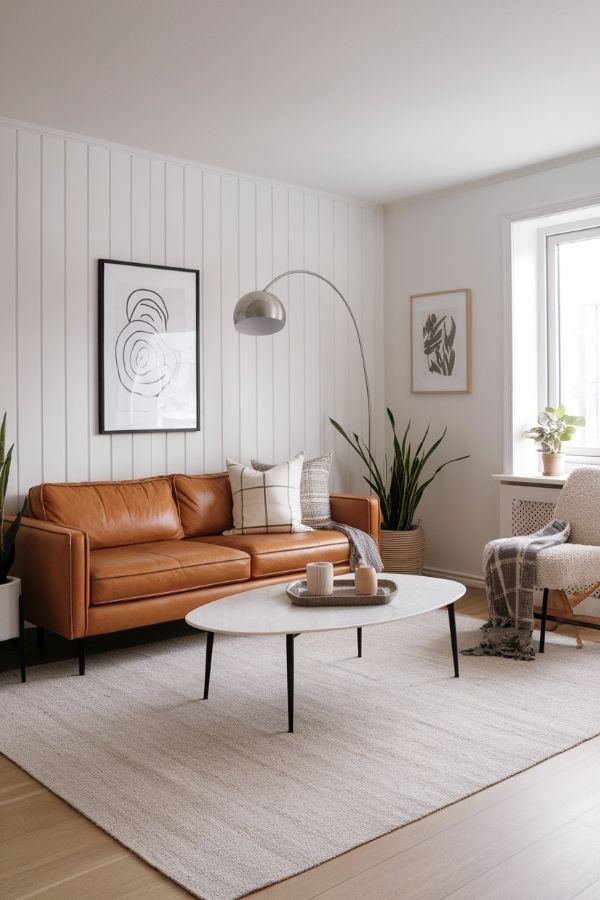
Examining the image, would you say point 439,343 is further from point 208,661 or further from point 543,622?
point 208,661

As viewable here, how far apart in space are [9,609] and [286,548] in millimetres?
1451

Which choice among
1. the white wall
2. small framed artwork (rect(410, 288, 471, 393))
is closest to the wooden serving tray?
the white wall

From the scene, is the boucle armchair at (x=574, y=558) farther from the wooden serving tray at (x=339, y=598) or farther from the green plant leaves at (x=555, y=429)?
the wooden serving tray at (x=339, y=598)

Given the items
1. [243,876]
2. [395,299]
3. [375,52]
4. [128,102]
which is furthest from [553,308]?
[243,876]

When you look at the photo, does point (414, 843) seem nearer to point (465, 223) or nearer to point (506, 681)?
point (506, 681)

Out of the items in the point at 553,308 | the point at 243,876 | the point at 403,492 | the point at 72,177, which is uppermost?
the point at 72,177

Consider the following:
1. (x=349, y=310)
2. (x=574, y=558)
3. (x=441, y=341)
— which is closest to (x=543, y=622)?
(x=574, y=558)

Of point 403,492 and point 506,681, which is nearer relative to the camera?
point 506,681

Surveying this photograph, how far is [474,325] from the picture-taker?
549 cm

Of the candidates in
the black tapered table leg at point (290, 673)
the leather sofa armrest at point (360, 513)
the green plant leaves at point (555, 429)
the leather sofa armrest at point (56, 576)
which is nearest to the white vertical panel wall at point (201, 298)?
the leather sofa armrest at point (56, 576)

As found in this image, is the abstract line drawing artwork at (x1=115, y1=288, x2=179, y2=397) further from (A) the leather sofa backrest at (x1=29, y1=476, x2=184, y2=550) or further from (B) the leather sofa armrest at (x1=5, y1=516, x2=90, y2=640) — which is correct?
(B) the leather sofa armrest at (x1=5, y1=516, x2=90, y2=640)

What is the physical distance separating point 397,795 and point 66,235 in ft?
10.9

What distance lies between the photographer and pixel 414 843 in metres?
2.22

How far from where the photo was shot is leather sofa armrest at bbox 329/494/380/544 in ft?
16.2
